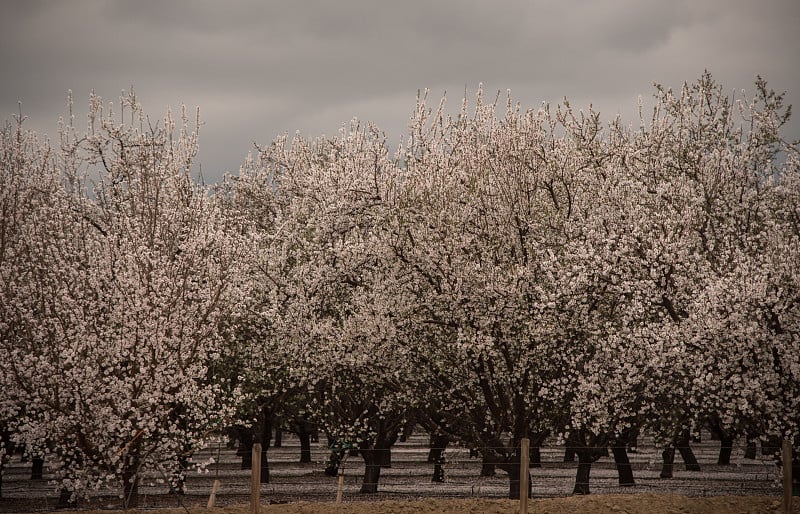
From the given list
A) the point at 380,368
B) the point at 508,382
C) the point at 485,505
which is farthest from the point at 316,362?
the point at 485,505

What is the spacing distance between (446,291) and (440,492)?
389 inches

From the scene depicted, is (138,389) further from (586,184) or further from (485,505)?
(586,184)

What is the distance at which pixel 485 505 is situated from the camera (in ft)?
59.5

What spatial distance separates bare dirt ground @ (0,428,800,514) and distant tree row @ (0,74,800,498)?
2046 mm

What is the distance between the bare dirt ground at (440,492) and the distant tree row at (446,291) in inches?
80.5

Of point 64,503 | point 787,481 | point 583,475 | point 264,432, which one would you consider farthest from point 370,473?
point 787,481

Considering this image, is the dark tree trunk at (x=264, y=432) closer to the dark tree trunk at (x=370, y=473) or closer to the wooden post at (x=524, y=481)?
the dark tree trunk at (x=370, y=473)

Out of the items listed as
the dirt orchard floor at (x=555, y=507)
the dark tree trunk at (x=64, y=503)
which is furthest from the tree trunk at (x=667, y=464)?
the dark tree trunk at (x=64, y=503)

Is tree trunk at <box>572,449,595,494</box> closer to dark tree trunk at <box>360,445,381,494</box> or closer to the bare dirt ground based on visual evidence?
the bare dirt ground

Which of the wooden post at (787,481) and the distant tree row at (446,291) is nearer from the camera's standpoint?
the wooden post at (787,481)

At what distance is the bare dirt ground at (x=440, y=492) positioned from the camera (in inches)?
707

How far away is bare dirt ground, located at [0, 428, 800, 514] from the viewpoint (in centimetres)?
1795

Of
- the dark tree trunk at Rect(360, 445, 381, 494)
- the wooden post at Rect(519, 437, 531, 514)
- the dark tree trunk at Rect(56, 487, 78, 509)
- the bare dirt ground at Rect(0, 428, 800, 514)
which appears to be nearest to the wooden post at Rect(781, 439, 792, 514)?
the bare dirt ground at Rect(0, 428, 800, 514)

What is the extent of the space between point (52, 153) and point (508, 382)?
51.0 ft
